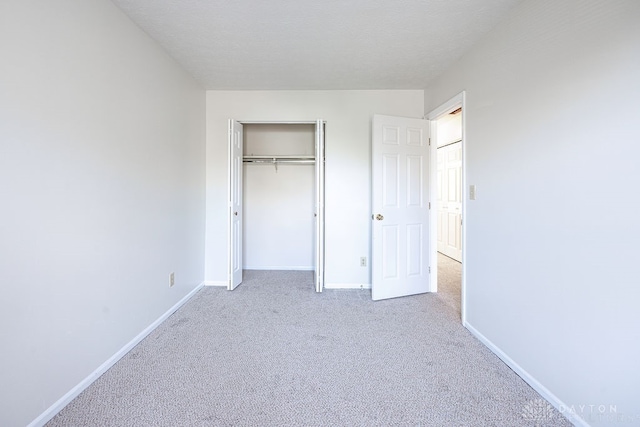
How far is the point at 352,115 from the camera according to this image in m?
3.32

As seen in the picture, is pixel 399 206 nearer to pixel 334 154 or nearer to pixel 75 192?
pixel 334 154

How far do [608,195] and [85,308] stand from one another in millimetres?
2943

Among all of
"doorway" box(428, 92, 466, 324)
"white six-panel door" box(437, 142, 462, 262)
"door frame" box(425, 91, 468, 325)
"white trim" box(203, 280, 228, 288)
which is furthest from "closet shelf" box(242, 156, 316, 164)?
"white six-panel door" box(437, 142, 462, 262)

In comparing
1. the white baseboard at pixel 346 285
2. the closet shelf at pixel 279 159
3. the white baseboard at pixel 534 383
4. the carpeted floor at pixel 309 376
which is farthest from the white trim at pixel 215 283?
the white baseboard at pixel 534 383

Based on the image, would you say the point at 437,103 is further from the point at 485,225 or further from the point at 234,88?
the point at 234,88

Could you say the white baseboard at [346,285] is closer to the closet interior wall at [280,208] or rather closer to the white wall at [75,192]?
the closet interior wall at [280,208]

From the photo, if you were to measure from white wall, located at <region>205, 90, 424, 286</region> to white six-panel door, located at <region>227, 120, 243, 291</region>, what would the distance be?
0.51ft

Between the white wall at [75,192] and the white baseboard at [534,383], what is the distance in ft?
9.16

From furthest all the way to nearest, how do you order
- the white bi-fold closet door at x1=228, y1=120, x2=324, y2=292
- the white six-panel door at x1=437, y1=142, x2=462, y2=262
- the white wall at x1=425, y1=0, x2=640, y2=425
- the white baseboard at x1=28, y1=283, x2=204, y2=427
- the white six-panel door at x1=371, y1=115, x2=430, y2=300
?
the white six-panel door at x1=437, y1=142, x2=462, y2=262 → the white bi-fold closet door at x1=228, y1=120, x2=324, y2=292 → the white six-panel door at x1=371, y1=115, x2=430, y2=300 → the white baseboard at x1=28, y1=283, x2=204, y2=427 → the white wall at x1=425, y1=0, x2=640, y2=425

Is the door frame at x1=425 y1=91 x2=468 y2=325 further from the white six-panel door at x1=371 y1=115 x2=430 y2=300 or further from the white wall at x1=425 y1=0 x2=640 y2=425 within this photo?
the white wall at x1=425 y1=0 x2=640 y2=425

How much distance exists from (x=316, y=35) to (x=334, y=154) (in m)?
1.40

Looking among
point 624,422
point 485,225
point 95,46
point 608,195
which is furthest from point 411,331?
point 95,46

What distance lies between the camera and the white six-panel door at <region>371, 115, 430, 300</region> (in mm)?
2967

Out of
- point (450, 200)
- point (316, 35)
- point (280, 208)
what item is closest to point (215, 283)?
point (280, 208)
